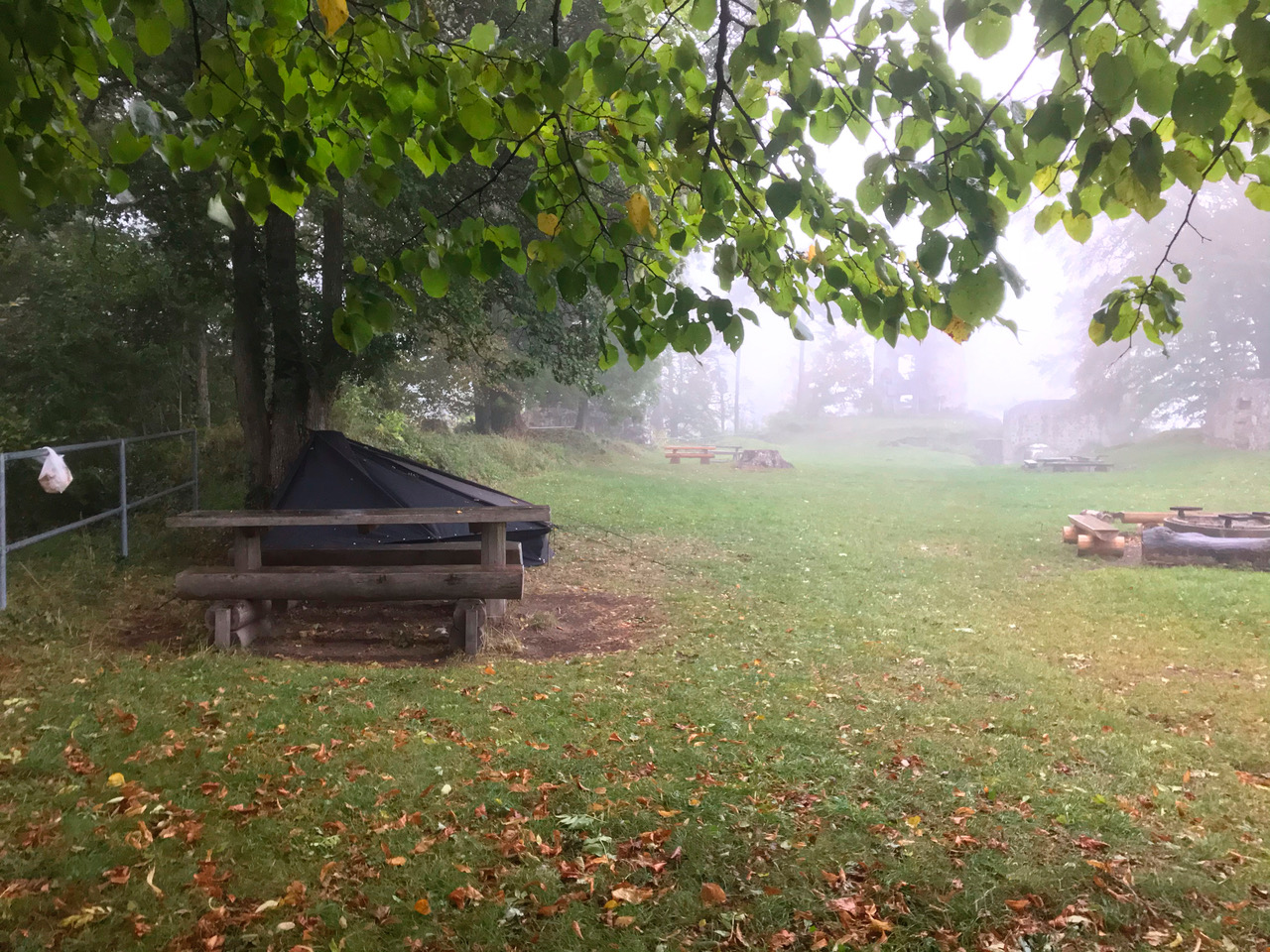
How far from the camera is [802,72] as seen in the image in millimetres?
2676

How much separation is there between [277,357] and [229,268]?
1.52 m

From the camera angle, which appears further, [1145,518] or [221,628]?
[1145,518]

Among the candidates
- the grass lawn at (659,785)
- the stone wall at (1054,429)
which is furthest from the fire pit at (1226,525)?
the stone wall at (1054,429)

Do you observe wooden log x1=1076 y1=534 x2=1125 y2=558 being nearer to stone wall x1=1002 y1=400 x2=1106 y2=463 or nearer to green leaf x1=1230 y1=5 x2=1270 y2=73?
green leaf x1=1230 y1=5 x2=1270 y2=73

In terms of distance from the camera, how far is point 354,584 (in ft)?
22.9

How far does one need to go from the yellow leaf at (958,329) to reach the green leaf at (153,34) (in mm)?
2522

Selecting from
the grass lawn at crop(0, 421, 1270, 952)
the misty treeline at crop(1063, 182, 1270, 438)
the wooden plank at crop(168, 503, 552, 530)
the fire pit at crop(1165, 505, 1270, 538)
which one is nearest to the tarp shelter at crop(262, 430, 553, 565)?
the wooden plank at crop(168, 503, 552, 530)

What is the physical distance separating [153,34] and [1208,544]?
547 inches

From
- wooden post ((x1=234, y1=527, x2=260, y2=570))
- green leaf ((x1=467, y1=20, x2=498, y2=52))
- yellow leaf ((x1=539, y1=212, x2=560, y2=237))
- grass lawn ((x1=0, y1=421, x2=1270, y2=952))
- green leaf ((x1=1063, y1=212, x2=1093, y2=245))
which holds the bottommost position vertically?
grass lawn ((x1=0, y1=421, x2=1270, y2=952))

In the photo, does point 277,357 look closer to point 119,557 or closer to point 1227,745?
point 119,557

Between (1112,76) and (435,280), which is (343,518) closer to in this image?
(435,280)

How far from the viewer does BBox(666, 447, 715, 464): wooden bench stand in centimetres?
3553

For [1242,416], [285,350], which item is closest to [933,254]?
[285,350]

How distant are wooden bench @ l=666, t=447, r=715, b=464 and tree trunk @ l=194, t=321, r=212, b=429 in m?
22.9
